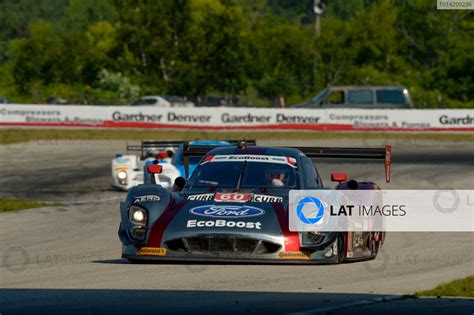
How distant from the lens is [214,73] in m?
66.7

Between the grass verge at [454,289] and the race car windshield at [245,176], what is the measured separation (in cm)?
239

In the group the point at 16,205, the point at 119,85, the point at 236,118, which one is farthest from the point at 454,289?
the point at 119,85

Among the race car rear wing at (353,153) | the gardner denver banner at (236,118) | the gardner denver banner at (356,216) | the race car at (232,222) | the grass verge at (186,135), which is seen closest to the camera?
the race car at (232,222)

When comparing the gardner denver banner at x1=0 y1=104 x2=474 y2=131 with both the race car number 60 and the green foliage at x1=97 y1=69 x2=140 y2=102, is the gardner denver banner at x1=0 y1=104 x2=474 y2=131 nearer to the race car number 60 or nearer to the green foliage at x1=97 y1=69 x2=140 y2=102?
the green foliage at x1=97 y1=69 x2=140 y2=102

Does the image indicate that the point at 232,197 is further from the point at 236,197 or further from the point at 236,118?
the point at 236,118

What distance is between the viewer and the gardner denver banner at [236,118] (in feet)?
121

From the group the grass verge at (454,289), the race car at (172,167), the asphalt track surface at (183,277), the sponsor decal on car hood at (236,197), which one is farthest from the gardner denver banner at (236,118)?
the grass verge at (454,289)

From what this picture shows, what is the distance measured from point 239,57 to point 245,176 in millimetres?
56493

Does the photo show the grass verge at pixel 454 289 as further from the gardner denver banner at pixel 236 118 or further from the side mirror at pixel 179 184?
the gardner denver banner at pixel 236 118

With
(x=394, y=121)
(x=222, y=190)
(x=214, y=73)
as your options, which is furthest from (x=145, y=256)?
(x=214, y=73)

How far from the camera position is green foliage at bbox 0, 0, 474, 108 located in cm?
6612

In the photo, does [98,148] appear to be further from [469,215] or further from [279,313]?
[279,313]

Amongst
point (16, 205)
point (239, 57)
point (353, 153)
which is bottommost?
point (16, 205)

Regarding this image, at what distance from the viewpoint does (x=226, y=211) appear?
10047 mm
